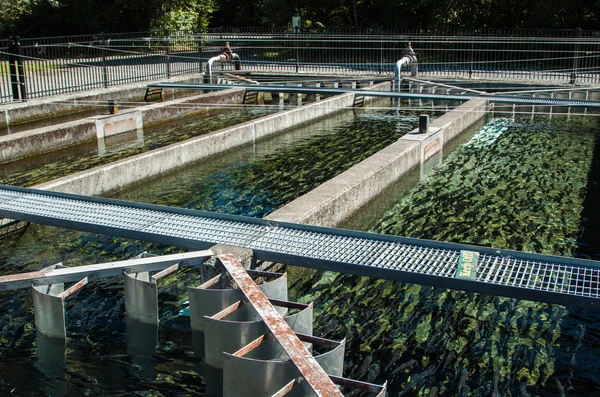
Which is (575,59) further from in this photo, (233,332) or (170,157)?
(233,332)

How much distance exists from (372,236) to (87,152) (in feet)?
30.8

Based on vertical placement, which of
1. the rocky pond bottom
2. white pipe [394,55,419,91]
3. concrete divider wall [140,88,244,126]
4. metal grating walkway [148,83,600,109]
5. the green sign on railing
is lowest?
the rocky pond bottom

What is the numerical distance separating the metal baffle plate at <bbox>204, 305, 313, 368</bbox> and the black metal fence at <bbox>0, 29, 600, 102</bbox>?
15.0 metres

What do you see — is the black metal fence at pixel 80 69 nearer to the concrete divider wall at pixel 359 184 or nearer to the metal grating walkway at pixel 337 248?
the concrete divider wall at pixel 359 184

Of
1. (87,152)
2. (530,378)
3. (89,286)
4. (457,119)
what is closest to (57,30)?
(87,152)

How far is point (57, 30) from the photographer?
39250mm

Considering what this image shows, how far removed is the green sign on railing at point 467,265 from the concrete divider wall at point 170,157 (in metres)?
5.96

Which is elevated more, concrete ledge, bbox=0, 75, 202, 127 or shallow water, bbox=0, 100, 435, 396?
concrete ledge, bbox=0, 75, 202, 127

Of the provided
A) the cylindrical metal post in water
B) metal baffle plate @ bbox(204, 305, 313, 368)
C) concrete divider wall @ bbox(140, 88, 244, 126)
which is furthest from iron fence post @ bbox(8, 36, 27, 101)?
metal baffle plate @ bbox(204, 305, 313, 368)

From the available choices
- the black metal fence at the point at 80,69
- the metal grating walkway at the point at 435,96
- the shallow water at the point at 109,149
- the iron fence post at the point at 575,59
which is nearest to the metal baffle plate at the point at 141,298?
the shallow water at the point at 109,149

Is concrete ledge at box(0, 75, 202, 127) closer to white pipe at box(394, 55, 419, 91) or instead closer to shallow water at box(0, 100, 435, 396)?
shallow water at box(0, 100, 435, 396)

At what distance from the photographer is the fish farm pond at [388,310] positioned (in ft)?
19.9

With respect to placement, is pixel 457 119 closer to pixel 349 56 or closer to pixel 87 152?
pixel 87 152

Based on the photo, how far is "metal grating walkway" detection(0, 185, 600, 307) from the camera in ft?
20.9
